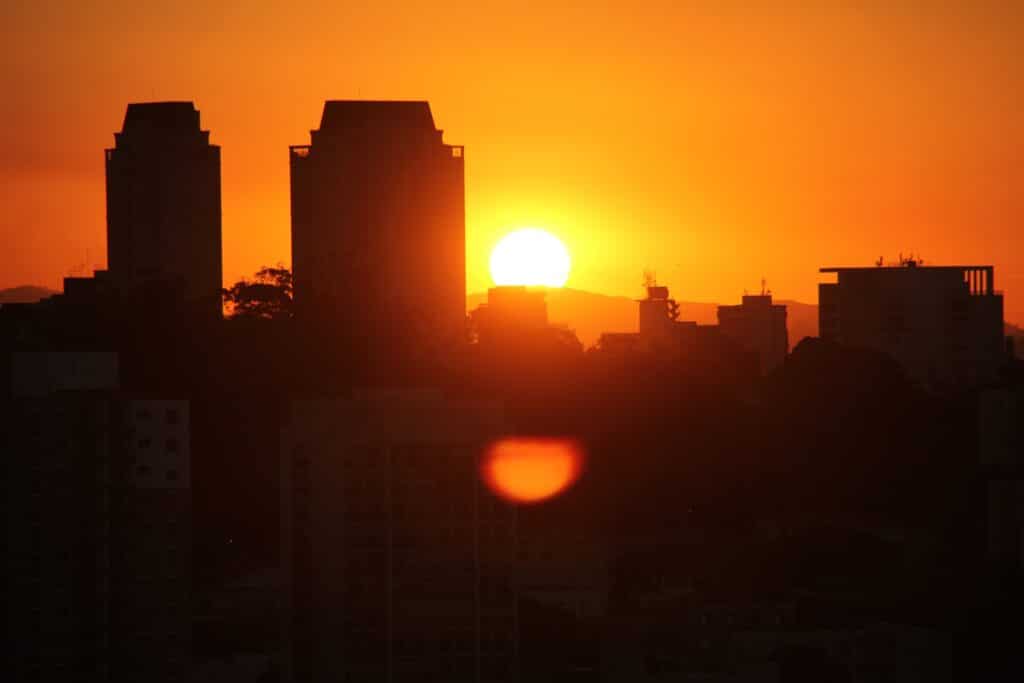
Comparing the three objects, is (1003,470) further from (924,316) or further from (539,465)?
(924,316)

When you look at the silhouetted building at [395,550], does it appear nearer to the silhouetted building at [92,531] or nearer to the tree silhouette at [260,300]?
the silhouetted building at [92,531]

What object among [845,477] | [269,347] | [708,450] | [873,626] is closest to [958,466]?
[845,477]

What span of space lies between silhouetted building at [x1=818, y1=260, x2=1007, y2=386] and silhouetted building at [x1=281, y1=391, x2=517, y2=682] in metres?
134

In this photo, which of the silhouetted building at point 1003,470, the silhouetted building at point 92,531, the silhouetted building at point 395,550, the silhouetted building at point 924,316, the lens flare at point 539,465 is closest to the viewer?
the silhouetted building at point 395,550

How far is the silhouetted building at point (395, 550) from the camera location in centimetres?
6103

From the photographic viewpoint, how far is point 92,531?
68.7 m

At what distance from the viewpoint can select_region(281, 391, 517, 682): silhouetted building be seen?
200 feet

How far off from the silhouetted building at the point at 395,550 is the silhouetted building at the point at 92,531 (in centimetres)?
789

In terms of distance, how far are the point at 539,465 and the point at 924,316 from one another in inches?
4058

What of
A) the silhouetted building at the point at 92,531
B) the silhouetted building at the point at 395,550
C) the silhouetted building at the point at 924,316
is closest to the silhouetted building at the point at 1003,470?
the silhouetted building at the point at 395,550

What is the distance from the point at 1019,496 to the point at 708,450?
17304mm

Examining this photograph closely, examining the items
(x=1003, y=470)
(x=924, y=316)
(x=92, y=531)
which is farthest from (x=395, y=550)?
(x=924, y=316)

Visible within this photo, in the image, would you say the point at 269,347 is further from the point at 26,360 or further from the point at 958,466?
the point at 26,360

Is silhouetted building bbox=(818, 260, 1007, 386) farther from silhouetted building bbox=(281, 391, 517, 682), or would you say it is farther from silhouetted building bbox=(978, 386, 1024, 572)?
silhouetted building bbox=(281, 391, 517, 682)
